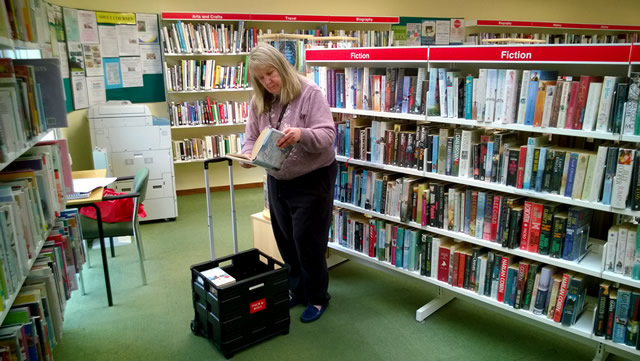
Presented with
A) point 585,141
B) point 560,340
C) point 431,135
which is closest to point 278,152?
point 431,135

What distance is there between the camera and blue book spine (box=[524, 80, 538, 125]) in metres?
2.33

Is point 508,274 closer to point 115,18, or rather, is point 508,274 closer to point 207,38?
point 207,38

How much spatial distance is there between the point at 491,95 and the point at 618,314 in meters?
1.22

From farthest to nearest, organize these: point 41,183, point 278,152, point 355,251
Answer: point 355,251 < point 278,152 < point 41,183

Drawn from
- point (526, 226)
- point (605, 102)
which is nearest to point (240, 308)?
point (526, 226)

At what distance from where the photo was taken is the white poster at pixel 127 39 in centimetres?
525

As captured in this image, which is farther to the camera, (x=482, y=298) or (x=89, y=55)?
(x=89, y=55)

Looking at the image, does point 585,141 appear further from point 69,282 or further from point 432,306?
point 69,282

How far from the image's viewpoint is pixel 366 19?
248 inches

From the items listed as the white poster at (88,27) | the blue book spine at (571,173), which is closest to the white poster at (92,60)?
the white poster at (88,27)

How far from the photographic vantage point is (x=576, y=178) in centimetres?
225

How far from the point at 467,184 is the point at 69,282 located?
2.15 metres

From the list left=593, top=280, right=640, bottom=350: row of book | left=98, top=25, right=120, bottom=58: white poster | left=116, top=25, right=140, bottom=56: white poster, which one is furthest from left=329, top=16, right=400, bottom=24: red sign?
left=593, top=280, right=640, bottom=350: row of book

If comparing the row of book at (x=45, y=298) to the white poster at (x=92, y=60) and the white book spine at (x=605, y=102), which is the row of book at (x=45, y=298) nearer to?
the white book spine at (x=605, y=102)
